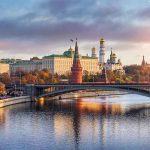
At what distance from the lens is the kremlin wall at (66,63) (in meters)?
146

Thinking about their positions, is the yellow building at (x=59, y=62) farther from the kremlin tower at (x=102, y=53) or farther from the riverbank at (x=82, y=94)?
the riverbank at (x=82, y=94)

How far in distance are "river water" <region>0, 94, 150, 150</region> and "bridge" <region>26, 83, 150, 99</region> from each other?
3.75 meters

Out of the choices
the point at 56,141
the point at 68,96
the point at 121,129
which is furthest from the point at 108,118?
the point at 68,96

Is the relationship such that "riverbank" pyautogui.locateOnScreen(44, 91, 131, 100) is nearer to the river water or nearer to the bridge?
the bridge

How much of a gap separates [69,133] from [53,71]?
104753 millimetres

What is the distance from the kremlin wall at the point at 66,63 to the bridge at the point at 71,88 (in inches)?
2361

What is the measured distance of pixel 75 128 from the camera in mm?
44438

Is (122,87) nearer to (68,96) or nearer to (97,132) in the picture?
(68,96)

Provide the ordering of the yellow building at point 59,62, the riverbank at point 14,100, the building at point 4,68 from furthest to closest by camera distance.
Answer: the building at point 4,68, the yellow building at point 59,62, the riverbank at point 14,100

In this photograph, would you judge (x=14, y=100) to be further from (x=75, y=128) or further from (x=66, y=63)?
(x=66, y=63)

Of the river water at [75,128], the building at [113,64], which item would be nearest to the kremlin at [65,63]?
the building at [113,64]

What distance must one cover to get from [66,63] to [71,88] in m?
74.7

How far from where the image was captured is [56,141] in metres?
37.5

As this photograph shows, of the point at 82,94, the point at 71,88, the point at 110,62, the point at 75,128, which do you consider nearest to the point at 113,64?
the point at 110,62
